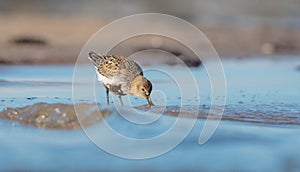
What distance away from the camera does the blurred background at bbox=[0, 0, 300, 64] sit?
1333 centimetres

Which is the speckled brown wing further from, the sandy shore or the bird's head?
the sandy shore

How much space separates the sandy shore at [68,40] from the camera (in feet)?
41.6

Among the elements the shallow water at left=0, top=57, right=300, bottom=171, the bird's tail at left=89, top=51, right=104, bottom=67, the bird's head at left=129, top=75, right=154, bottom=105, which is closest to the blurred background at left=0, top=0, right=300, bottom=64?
the shallow water at left=0, top=57, right=300, bottom=171

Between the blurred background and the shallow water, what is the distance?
224cm

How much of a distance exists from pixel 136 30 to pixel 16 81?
4846mm

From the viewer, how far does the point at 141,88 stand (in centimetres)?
893

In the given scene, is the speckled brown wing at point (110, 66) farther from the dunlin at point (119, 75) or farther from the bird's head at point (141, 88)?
the bird's head at point (141, 88)

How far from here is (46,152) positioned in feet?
21.5

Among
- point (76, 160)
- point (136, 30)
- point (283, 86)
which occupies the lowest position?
point (76, 160)

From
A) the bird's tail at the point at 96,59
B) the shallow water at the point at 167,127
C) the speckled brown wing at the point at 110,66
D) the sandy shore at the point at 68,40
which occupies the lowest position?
the shallow water at the point at 167,127

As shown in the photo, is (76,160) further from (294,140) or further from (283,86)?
(283,86)

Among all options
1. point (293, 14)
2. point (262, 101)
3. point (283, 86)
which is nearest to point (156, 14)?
point (293, 14)

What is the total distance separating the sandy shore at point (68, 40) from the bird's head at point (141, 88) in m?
3.00

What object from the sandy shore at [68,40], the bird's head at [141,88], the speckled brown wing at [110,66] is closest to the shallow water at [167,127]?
the bird's head at [141,88]
